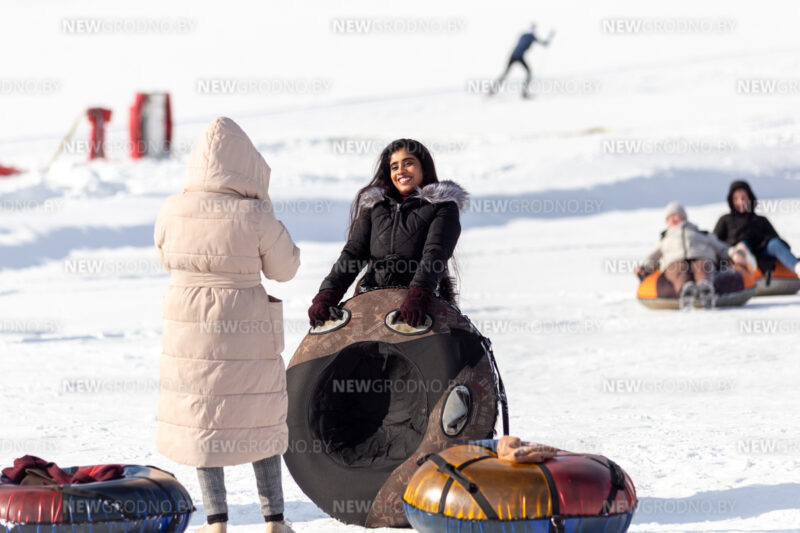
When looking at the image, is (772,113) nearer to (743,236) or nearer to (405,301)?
(743,236)

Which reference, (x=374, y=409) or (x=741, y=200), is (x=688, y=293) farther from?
(x=374, y=409)

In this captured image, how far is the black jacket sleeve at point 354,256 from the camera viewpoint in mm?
5242

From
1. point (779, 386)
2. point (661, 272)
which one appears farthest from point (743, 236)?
point (779, 386)

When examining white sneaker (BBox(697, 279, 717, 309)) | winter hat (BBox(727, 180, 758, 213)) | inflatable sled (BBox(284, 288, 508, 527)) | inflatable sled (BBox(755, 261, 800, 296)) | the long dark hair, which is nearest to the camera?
inflatable sled (BBox(284, 288, 508, 527))

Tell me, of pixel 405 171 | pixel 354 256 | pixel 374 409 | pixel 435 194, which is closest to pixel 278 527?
pixel 374 409

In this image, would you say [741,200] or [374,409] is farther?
[741,200]

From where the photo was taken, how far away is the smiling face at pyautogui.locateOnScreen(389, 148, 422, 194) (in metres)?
5.30

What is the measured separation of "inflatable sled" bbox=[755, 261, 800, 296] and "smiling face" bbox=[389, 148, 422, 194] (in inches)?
343

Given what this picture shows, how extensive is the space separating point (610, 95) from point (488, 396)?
38.4 meters

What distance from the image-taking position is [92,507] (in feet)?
13.3

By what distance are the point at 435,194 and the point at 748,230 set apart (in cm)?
848

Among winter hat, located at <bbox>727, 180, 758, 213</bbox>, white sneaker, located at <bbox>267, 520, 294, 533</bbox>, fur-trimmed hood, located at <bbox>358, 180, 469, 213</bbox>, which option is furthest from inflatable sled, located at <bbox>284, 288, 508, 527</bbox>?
winter hat, located at <bbox>727, 180, 758, 213</bbox>

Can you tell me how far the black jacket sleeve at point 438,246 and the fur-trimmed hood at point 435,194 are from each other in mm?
33

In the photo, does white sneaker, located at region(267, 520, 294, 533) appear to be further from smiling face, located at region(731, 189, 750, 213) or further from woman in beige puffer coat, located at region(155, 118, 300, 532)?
smiling face, located at region(731, 189, 750, 213)
